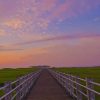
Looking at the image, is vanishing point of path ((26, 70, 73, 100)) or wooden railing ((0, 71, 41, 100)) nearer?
wooden railing ((0, 71, 41, 100))

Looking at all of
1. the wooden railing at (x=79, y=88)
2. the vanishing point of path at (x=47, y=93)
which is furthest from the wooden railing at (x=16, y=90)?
the wooden railing at (x=79, y=88)

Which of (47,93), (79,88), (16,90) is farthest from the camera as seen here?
(47,93)

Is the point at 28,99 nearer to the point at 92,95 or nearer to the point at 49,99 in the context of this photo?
the point at 49,99

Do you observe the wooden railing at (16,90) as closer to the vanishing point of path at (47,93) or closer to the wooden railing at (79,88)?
the vanishing point of path at (47,93)

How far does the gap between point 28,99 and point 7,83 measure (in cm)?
714

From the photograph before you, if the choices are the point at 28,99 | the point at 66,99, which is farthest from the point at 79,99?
the point at 28,99

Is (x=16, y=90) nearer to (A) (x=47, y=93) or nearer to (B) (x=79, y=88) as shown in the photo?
(B) (x=79, y=88)

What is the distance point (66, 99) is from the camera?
18562 millimetres

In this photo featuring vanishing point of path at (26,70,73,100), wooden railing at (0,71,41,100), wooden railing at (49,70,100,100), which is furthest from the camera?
vanishing point of path at (26,70,73,100)

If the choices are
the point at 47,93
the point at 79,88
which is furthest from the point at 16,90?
the point at 47,93

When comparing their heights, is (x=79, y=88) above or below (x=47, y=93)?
above

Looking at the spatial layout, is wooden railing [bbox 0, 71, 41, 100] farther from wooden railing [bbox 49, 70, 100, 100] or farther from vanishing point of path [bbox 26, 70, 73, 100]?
wooden railing [bbox 49, 70, 100, 100]

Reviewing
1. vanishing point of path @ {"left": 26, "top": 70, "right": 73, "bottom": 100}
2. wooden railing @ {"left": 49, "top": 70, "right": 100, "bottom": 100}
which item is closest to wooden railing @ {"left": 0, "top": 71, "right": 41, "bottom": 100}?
vanishing point of path @ {"left": 26, "top": 70, "right": 73, "bottom": 100}

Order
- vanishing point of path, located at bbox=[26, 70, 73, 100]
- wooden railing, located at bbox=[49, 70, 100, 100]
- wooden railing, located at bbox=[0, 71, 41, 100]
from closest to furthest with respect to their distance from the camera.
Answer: wooden railing, located at bbox=[0, 71, 41, 100] → wooden railing, located at bbox=[49, 70, 100, 100] → vanishing point of path, located at bbox=[26, 70, 73, 100]
